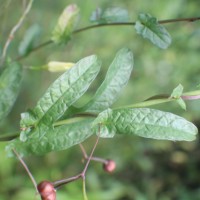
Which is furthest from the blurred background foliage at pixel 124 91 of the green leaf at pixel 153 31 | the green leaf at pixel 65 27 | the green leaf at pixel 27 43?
the green leaf at pixel 153 31

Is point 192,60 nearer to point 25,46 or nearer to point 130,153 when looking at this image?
point 130,153

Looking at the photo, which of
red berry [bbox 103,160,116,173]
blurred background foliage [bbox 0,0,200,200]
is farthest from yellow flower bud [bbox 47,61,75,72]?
blurred background foliage [bbox 0,0,200,200]

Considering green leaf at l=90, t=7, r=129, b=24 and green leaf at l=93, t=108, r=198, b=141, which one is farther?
green leaf at l=90, t=7, r=129, b=24

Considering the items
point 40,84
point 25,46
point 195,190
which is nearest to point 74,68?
point 25,46

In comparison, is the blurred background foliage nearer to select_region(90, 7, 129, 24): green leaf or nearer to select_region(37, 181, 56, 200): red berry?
select_region(90, 7, 129, 24): green leaf

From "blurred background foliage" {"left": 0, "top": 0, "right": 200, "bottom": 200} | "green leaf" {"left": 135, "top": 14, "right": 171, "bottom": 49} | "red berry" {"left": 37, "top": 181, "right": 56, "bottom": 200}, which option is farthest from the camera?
"blurred background foliage" {"left": 0, "top": 0, "right": 200, "bottom": 200}
